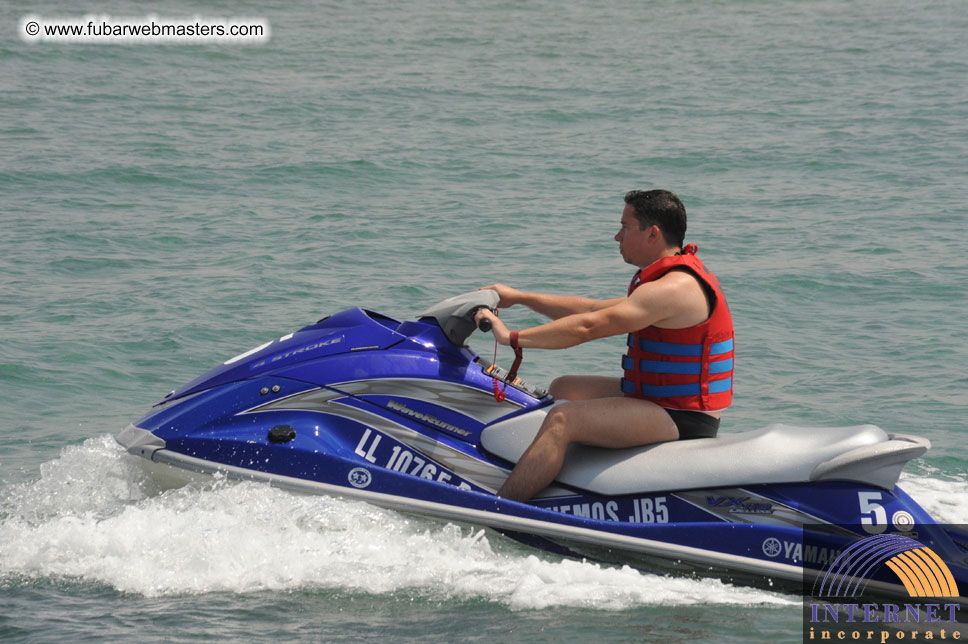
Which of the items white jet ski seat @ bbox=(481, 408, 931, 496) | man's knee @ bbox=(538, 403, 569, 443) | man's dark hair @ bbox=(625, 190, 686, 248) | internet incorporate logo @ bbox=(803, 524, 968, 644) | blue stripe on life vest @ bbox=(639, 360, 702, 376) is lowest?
internet incorporate logo @ bbox=(803, 524, 968, 644)

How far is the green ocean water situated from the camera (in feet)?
14.3

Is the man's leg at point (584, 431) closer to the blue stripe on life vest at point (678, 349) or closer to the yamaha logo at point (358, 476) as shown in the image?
the blue stripe on life vest at point (678, 349)

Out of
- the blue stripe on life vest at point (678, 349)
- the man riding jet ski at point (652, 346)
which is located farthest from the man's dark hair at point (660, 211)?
the blue stripe on life vest at point (678, 349)

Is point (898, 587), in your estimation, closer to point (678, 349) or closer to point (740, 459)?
point (740, 459)

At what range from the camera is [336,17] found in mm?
23062

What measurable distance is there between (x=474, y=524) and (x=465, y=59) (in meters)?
16.2

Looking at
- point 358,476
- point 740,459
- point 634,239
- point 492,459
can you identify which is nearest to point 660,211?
point 634,239

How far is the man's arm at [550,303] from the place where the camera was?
15.6 feet

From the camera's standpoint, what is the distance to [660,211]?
439cm

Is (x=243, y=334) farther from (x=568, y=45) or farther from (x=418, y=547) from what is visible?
(x=568, y=45)

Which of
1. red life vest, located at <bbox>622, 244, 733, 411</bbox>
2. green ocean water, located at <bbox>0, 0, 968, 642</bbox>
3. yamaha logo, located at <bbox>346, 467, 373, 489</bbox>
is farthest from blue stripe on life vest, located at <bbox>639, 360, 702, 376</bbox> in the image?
yamaha logo, located at <bbox>346, 467, 373, 489</bbox>

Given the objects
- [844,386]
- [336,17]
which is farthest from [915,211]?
[336,17]

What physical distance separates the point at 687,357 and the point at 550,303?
2.46ft

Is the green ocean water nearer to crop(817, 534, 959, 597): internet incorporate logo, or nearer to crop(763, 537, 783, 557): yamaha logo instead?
crop(763, 537, 783, 557): yamaha logo
